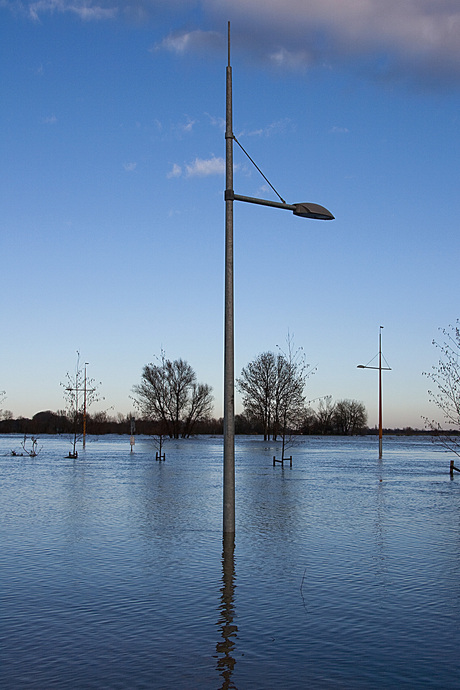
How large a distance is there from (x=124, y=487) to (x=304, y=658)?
17.4 meters

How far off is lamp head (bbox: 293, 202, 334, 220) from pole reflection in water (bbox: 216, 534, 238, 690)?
539 centimetres

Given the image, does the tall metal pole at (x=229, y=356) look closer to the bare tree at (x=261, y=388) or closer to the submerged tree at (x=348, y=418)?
the bare tree at (x=261, y=388)

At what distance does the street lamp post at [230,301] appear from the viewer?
1127 centimetres

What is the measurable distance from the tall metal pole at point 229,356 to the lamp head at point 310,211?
110 cm

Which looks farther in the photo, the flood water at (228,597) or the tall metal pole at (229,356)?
the tall metal pole at (229,356)

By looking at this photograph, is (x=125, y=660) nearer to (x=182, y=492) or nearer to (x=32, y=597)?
(x=32, y=597)

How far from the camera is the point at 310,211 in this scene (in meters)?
11.8

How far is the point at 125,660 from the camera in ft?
18.9

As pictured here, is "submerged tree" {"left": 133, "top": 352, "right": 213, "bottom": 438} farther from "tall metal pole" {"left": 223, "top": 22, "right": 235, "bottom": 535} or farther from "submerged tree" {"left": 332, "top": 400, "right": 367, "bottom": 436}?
"tall metal pole" {"left": 223, "top": 22, "right": 235, "bottom": 535}

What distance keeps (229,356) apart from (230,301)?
0.89 metres

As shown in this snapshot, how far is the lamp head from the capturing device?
465 inches

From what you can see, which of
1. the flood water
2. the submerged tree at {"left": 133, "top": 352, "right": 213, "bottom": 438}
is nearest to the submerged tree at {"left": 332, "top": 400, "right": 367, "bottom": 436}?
the submerged tree at {"left": 133, "top": 352, "right": 213, "bottom": 438}

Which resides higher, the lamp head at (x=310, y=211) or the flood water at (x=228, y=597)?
the lamp head at (x=310, y=211)

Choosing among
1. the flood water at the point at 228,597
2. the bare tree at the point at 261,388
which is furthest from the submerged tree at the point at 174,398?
the flood water at the point at 228,597
